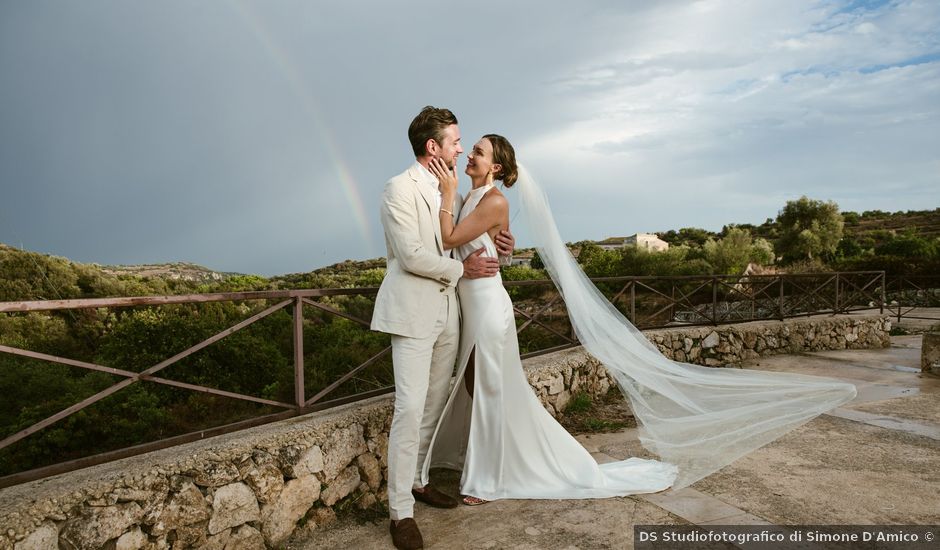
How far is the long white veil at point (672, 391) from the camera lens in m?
3.85

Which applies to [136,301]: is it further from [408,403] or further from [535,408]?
[535,408]

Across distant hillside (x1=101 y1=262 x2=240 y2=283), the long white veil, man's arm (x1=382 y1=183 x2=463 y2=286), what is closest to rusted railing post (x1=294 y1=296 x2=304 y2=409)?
man's arm (x1=382 y1=183 x2=463 y2=286)

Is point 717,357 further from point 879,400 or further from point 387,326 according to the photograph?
point 387,326

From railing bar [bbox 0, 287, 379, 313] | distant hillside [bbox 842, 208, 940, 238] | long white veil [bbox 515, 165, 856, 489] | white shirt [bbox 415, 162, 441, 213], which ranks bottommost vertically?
long white veil [bbox 515, 165, 856, 489]

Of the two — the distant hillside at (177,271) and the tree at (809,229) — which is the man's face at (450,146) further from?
the tree at (809,229)

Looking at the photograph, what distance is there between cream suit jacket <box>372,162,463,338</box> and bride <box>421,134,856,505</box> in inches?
6.5

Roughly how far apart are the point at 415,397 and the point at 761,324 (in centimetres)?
762

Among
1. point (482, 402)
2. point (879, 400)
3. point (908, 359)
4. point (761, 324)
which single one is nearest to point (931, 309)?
point (908, 359)

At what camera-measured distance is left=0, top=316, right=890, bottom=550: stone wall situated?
7.42ft

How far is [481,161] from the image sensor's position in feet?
11.7

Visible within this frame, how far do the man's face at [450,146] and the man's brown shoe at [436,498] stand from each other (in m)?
1.89

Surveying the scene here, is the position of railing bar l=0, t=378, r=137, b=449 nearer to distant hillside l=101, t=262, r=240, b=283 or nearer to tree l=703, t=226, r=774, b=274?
distant hillside l=101, t=262, r=240, b=283

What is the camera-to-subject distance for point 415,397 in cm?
288

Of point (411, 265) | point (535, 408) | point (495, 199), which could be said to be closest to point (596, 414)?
point (535, 408)
